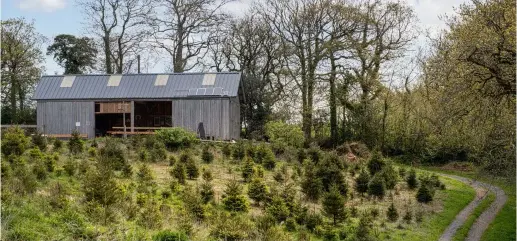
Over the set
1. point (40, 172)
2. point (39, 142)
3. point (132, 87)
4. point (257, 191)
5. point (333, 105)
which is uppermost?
point (132, 87)

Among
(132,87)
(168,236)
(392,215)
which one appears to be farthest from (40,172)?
(132,87)

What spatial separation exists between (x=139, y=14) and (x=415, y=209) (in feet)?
97.5

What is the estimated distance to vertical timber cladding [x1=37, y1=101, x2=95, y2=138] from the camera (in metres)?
28.7

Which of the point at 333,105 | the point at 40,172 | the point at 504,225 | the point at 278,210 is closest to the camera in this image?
the point at 40,172

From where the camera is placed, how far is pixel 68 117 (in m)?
28.8

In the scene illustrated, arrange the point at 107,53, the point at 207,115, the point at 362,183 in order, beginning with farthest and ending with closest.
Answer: the point at 107,53 < the point at 207,115 < the point at 362,183

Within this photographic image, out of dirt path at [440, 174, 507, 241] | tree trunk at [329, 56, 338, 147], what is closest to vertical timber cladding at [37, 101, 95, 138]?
tree trunk at [329, 56, 338, 147]

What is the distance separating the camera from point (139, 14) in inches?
1521

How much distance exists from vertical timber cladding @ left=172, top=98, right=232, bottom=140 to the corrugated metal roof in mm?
733

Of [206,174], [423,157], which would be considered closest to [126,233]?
[206,174]

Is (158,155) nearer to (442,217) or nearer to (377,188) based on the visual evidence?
(377,188)

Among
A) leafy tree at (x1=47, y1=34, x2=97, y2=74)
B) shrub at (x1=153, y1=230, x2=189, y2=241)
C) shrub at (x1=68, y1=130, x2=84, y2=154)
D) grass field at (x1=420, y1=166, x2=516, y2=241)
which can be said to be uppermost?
leafy tree at (x1=47, y1=34, x2=97, y2=74)

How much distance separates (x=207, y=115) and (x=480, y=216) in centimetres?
1594

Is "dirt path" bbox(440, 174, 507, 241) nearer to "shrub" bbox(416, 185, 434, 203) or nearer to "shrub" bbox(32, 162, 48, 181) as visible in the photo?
"shrub" bbox(416, 185, 434, 203)
